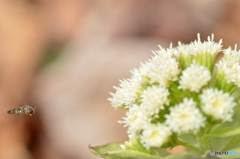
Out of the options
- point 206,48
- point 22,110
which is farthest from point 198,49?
point 22,110

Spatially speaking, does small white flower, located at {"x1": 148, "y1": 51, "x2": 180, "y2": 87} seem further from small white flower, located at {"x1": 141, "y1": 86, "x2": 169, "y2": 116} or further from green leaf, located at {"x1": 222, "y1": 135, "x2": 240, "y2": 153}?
green leaf, located at {"x1": 222, "y1": 135, "x2": 240, "y2": 153}

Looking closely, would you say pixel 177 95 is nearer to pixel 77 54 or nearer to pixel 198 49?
pixel 198 49

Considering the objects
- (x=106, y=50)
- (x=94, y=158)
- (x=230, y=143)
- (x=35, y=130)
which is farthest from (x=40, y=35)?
(x=230, y=143)

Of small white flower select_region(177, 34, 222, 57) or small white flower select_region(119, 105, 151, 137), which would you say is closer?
small white flower select_region(119, 105, 151, 137)

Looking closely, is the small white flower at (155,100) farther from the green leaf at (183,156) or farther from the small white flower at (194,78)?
the green leaf at (183,156)

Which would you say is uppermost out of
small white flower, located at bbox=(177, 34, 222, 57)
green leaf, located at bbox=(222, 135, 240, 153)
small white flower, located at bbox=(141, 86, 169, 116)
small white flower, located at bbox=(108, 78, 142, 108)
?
small white flower, located at bbox=(177, 34, 222, 57)

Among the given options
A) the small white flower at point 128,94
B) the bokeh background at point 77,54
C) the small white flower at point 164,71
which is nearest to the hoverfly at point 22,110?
the bokeh background at point 77,54

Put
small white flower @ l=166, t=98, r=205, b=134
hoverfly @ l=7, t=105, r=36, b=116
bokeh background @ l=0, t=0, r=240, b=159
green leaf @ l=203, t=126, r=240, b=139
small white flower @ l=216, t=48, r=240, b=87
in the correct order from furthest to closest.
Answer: bokeh background @ l=0, t=0, r=240, b=159 < hoverfly @ l=7, t=105, r=36, b=116 < small white flower @ l=216, t=48, r=240, b=87 < green leaf @ l=203, t=126, r=240, b=139 < small white flower @ l=166, t=98, r=205, b=134

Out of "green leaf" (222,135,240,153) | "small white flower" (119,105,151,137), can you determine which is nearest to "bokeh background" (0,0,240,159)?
"green leaf" (222,135,240,153)
